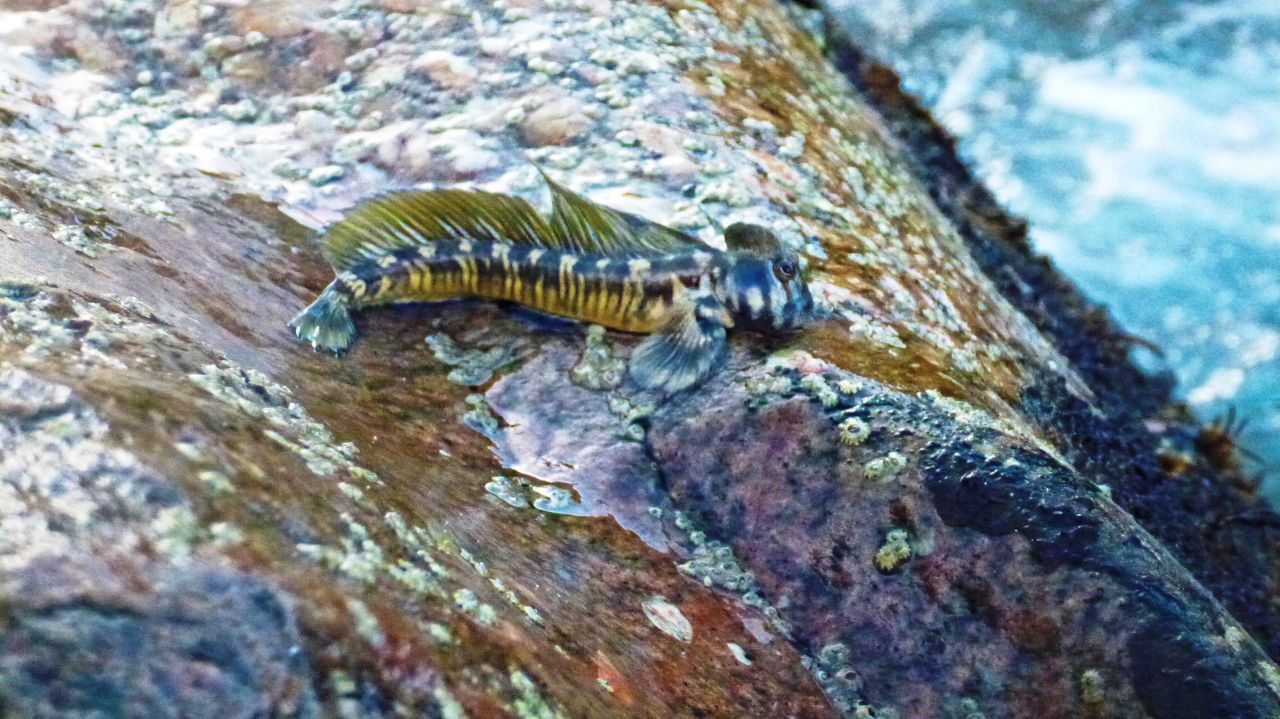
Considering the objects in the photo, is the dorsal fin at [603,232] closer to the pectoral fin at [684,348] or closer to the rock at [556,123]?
the pectoral fin at [684,348]

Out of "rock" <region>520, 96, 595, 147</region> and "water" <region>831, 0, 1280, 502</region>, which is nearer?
"rock" <region>520, 96, 595, 147</region>

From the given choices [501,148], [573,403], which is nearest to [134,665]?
[573,403]

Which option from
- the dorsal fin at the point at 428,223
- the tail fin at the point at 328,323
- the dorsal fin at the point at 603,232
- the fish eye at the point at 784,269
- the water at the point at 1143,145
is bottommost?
the tail fin at the point at 328,323

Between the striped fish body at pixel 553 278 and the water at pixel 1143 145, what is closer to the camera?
the striped fish body at pixel 553 278

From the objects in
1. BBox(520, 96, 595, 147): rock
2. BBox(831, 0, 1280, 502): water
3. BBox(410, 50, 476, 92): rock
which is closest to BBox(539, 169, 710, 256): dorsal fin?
BBox(520, 96, 595, 147): rock

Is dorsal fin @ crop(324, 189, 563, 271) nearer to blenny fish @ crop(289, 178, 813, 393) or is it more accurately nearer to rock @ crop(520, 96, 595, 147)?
blenny fish @ crop(289, 178, 813, 393)

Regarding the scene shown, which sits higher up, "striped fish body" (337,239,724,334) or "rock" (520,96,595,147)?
"rock" (520,96,595,147)

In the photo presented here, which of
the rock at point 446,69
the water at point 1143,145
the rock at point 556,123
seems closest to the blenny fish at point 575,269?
the rock at point 556,123

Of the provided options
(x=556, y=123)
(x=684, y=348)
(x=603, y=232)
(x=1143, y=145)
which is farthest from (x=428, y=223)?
(x=1143, y=145)

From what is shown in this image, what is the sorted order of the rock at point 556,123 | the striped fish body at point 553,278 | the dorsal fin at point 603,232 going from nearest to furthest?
1. the striped fish body at point 553,278
2. the dorsal fin at point 603,232
3. the rock at point 556,123

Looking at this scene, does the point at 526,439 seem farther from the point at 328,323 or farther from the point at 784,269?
the point at 784,269
